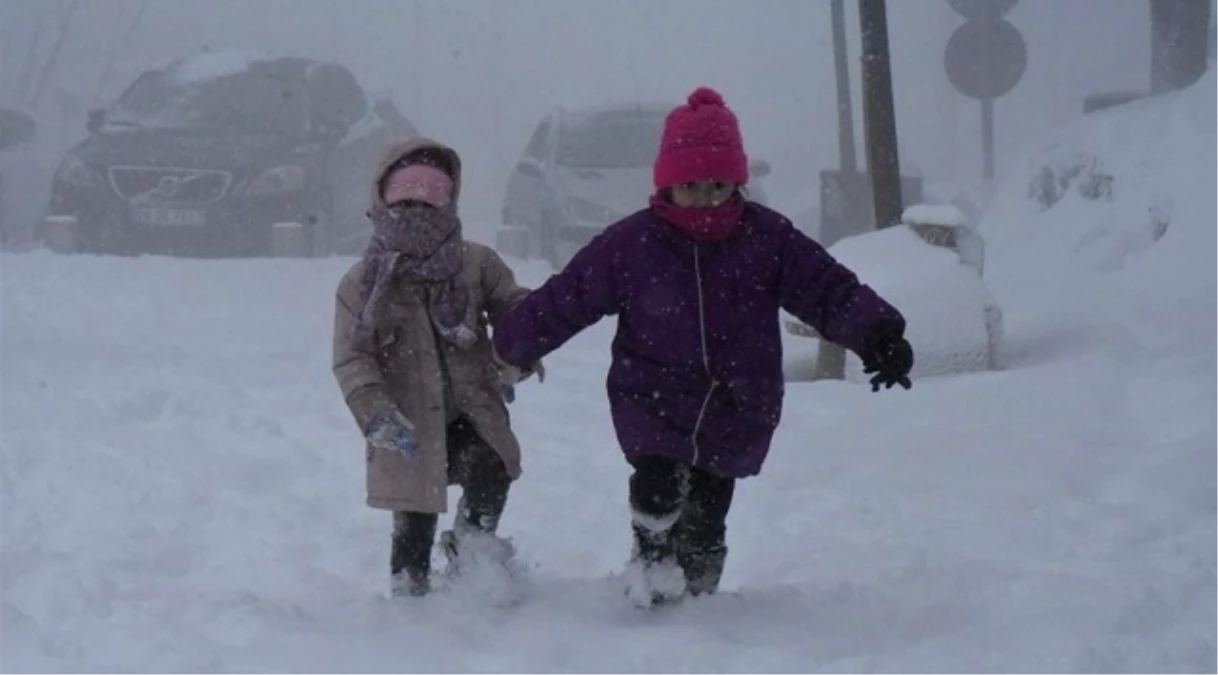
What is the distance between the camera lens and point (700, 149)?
4207 millimetres

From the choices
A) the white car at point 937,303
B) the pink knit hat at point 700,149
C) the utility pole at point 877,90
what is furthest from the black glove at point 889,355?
the utility pole at point 877,90

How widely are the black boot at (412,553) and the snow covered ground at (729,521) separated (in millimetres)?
96

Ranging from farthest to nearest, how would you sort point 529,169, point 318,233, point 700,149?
point 529,169 → point 318,233 → point 700,149

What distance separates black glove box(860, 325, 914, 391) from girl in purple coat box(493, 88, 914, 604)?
114mm

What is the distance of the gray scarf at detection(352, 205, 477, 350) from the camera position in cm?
436

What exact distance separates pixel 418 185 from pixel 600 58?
2150 inches

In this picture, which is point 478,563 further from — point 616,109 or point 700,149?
point 616,109

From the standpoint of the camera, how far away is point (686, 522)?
14.8 feet

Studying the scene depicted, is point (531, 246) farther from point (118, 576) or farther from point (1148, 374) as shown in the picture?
point (118, 576)

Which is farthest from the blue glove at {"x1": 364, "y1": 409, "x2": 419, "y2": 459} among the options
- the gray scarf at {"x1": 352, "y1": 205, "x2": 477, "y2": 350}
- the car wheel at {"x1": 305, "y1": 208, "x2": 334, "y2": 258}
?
the car wheel at {"x1": 305, "y1": 208, "x2": 334, "y2": 258}

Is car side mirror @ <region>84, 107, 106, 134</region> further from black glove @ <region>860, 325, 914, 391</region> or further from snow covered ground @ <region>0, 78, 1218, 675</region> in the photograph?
black glove @ <region>860, 325, 914, 391</region>

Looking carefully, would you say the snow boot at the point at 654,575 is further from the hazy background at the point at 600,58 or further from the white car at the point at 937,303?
the hazy background at the point at 600,58

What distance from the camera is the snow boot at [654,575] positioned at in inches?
175

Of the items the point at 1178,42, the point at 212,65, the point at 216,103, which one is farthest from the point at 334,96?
the point at 1178,42
